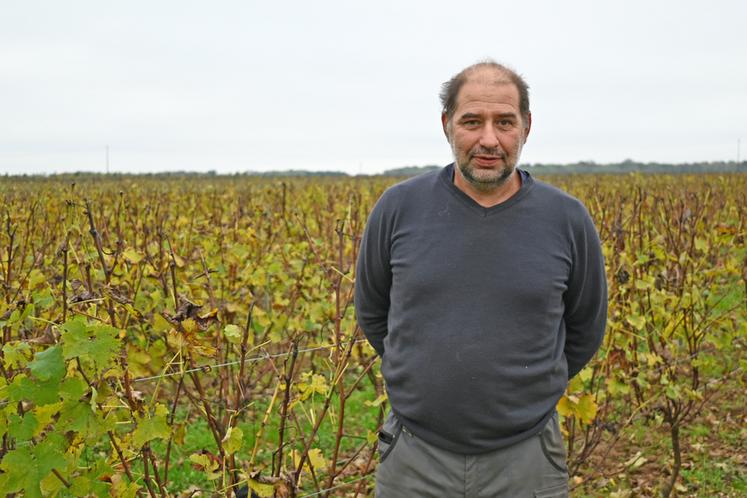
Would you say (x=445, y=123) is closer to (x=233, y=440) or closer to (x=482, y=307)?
(x=482, y=307)

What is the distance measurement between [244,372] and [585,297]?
98.8 inches

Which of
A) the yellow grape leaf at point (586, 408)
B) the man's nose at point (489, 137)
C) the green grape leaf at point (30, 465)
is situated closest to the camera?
the green grape leaf at point (30, 465)

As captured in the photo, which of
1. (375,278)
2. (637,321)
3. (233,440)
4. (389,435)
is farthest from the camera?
(637,321)

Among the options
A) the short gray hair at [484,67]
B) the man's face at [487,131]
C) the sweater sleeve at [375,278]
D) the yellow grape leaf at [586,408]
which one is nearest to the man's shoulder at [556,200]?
the man's face at [487,131]

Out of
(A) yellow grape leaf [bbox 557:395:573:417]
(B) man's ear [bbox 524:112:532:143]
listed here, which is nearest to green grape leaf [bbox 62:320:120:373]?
(B) man's ear [bbox 524:112:532:143]

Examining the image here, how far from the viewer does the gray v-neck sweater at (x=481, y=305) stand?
2.01 metres

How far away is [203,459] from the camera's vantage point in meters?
2.11

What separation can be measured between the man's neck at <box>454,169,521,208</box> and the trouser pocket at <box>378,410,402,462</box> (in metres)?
0.72

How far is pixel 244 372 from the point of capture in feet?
13.8

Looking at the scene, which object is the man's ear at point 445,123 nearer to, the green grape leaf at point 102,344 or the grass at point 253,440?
the green grape leaf at point 102,344

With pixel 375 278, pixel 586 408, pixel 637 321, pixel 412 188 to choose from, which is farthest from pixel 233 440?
pixel 637 321

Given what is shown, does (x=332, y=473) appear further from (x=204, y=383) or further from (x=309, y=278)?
(x=204, y=383)

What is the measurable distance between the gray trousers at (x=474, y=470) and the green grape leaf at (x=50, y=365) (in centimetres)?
98

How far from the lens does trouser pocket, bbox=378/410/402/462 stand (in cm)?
217
